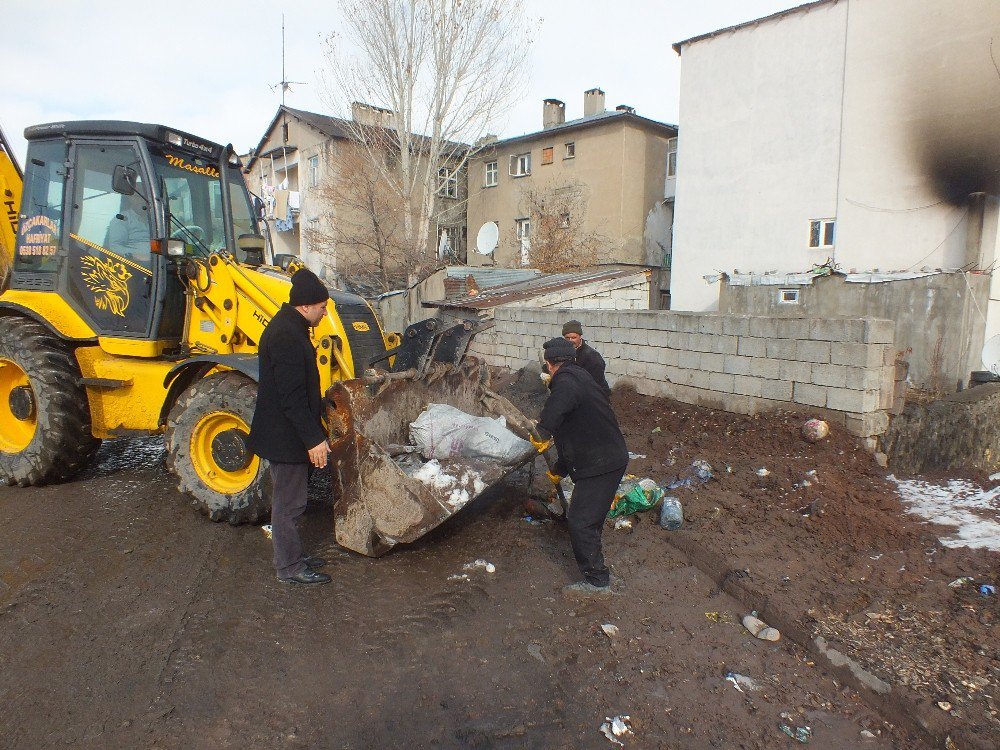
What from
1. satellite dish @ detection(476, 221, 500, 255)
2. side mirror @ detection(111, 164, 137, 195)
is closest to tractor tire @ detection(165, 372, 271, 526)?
side mirror @ detection(111, 164, 137, 195)

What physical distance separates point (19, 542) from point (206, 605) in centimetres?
184

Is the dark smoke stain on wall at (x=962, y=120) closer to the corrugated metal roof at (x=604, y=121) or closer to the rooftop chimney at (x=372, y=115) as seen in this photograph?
the corrugated metal roof at (x=604, y=121)

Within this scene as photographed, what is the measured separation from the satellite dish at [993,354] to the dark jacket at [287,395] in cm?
1108

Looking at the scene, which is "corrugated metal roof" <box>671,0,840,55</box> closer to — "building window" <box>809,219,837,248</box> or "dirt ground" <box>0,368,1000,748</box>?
"building window" <box>809,219,837,248</box>

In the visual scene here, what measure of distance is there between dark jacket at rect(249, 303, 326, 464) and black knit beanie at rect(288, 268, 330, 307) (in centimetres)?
7

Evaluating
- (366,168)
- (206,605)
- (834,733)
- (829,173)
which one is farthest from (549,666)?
(366,168)

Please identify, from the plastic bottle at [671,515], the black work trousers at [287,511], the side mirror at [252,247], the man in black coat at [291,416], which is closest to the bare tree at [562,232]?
the side mirror at [252,247]

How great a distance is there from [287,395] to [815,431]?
16.2 feet

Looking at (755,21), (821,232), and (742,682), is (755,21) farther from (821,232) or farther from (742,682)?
(742,682)

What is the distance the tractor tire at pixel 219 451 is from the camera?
4406mm

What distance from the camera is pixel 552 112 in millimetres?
24578

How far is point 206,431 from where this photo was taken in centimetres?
463

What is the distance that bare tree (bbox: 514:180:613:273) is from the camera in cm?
2130

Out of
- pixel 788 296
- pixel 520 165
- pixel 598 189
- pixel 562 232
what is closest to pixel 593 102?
pixel 520 165
